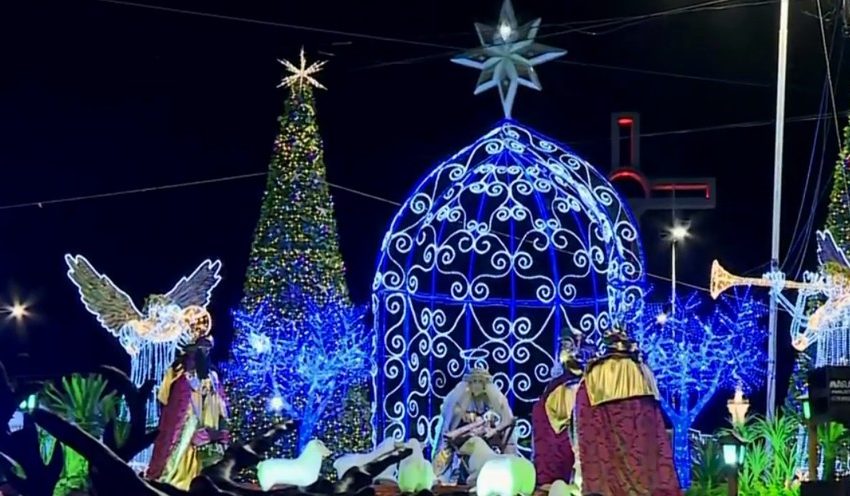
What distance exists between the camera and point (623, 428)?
8.02 metres

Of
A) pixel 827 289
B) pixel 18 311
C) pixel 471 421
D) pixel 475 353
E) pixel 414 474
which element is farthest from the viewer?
pixel 18 311

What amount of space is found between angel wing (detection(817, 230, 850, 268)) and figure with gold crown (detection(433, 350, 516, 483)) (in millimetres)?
4225

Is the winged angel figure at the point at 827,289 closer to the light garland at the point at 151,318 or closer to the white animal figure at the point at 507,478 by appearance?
the white animal figure at the point at 507,478

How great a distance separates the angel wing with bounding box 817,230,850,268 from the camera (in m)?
12.9

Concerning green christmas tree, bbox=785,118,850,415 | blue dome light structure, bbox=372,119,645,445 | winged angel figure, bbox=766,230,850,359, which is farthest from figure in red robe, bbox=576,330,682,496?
green christmas tree, bbox=785,118,850,415

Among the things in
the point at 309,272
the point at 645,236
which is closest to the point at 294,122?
the point at 309,272

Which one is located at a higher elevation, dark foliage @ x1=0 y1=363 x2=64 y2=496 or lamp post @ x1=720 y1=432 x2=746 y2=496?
lamp post @ x1=720 y1=432 x2=746 y2=496

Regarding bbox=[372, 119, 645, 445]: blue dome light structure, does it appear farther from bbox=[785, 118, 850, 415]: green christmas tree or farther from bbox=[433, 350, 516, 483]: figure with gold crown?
bbox=[785, 118, 850, 415]: green christmas tree

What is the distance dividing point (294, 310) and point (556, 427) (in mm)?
5062

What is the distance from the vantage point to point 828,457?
37.3 feet

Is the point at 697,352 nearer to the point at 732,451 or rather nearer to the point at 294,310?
the point at 294,310

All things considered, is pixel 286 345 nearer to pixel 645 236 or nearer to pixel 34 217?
pixel 34 217


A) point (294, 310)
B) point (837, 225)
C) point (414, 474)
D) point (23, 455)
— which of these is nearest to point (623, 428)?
point (414, 474)

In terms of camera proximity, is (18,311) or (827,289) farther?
(18,311)
